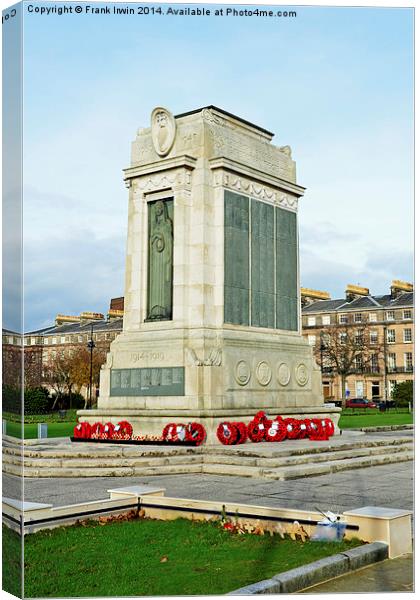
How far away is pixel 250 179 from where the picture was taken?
23.9 meters

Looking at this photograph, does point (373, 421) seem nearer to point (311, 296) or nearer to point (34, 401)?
point (34, 401)

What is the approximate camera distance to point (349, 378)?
3369 inches

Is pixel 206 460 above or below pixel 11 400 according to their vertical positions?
below

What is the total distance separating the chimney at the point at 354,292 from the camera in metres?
87.9

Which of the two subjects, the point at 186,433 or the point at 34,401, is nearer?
the point at 186,433

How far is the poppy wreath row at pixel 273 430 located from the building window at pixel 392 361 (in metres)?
58.4

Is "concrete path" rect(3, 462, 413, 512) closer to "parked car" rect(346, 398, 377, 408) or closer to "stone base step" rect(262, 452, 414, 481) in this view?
"stone base step" rect(262, 452, 414, 481)

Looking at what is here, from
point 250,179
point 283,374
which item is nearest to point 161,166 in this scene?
point 250,179

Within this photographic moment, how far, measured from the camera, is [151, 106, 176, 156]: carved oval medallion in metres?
23.2

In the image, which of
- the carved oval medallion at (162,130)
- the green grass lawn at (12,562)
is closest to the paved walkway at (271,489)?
the green grass lawn at (12,562)

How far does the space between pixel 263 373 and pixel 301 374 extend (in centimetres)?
→ 232

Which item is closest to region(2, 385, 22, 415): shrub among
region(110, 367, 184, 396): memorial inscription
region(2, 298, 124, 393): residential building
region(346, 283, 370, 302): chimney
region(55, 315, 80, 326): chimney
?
region(110, 367, 184, 396): memorial inscription

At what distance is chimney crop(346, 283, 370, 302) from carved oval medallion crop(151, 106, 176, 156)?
66771 mm

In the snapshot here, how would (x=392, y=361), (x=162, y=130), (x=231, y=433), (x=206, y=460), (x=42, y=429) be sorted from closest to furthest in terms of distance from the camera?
(x=206, y=460) → (x=231, y=433) → (x=162, y=130) → (x=42, y=429) → (x=392, y=361)
